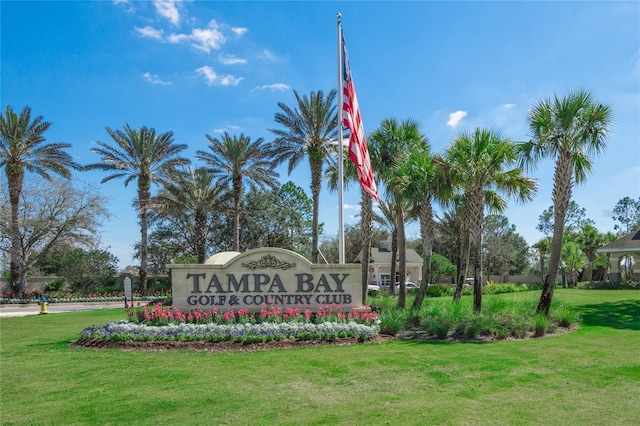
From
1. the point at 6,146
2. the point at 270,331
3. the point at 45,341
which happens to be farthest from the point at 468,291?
the point at 6,146

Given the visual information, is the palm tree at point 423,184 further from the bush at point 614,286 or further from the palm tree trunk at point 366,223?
the bush at point 614,286

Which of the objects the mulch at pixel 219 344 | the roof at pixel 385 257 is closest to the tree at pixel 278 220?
the roof at pixel 385 257

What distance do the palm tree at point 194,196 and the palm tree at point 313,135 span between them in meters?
8.58

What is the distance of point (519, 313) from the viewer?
14.9 m

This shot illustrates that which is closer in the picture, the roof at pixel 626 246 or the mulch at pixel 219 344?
the mulch at pixel 219 344

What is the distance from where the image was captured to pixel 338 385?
740 cm

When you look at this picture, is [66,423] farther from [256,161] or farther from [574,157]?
[256,161]

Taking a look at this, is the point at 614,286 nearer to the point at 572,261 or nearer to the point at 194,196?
the point at 572,261

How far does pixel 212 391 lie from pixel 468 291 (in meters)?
30.0

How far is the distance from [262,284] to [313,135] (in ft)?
51.3

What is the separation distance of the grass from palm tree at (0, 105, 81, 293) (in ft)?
90.1

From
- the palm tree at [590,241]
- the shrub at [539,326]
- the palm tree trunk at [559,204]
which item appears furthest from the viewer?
the palm tree at [590,241]

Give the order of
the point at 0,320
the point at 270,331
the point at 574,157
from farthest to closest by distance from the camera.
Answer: the point at 0,320
the point at 574,157
the point at 270,331

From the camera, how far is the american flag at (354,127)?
14.7 metres
